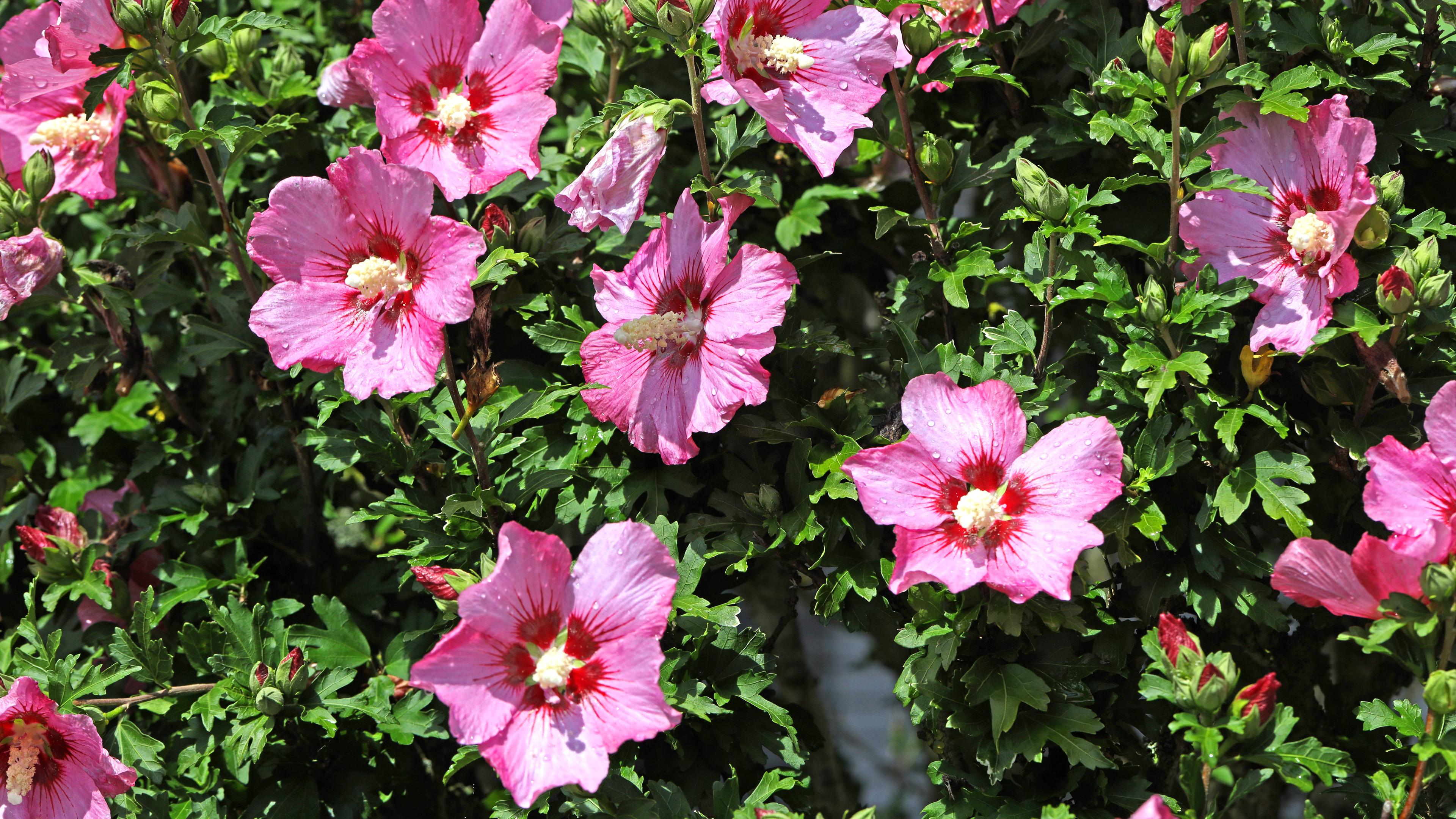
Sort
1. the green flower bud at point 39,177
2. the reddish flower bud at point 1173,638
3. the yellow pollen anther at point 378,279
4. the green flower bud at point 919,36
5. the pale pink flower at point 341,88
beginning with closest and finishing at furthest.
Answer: the reddish flower bud at point 1173,638 < the yellow pollen anther at point 378,279 < the green flower bud at point 919,36 < the green flower bud at point 39,177 < the pale pink flower at point 341,88

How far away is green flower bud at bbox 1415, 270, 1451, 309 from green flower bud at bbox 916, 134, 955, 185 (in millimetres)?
702

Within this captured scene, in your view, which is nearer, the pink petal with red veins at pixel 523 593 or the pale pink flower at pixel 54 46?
the pink petal with red veins at pixel 523 593

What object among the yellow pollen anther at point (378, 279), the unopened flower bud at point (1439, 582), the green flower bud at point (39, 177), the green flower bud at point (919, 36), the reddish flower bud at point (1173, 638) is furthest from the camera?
the green flower bud at point (39, 177)

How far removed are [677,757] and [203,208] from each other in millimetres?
1374

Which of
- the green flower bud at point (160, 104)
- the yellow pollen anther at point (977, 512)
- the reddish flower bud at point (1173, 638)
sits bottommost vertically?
the reddish flower bud at point (1173, 638)

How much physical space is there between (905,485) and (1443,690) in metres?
0.71

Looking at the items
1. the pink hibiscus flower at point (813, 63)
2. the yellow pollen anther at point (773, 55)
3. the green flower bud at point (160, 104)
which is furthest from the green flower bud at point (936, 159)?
the green flower bud at point (160, 104)

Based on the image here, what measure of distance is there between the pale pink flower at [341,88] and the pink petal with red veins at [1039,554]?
132 cm

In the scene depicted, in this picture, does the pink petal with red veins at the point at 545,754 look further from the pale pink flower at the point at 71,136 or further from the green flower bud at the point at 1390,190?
the green flower bud at the point at 1390,190

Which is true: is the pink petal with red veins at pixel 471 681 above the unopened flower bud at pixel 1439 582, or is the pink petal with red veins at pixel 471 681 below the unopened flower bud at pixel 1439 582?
below

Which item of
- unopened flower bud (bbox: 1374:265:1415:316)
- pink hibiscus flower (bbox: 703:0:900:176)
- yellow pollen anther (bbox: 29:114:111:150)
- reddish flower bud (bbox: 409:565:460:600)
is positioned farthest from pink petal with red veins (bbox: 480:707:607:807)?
yellow pollen anther (bbox: 29:114:111:150)

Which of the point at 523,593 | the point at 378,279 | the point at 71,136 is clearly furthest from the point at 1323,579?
the point at 71,136

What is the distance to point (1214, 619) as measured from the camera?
A: 171 centimetres

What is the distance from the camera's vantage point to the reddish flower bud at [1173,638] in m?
1.54
